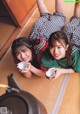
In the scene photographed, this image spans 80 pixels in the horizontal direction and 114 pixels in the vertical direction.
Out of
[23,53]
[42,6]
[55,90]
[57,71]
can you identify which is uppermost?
[42,6]

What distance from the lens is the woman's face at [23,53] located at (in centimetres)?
137

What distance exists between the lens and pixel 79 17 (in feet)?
5.24

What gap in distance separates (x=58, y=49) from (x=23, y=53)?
0.80 ft

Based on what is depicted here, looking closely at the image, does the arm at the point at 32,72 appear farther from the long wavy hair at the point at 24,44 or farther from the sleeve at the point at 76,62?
the sleeve at the point at 76,62

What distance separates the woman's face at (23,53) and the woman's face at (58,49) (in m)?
0.17

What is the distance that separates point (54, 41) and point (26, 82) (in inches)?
14.1

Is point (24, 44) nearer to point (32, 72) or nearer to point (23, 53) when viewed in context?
point (23, 53)

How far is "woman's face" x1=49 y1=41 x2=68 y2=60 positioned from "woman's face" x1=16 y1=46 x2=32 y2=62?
0.57ft

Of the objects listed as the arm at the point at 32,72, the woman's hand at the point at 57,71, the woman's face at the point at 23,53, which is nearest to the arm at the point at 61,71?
the woman's hand at the point at 57,71

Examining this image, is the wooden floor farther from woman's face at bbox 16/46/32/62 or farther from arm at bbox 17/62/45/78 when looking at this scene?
woman's face at bbox 16/46/32/62

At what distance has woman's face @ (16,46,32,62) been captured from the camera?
137cm

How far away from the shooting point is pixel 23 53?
4.51 ft

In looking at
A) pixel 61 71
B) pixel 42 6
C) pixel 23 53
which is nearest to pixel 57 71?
pixel 61 71

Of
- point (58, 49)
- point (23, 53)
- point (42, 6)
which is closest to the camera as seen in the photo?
point (58, 49)
